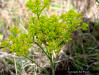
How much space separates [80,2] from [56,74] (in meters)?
1.19

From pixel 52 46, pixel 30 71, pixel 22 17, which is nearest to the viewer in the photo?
pixel 52 46

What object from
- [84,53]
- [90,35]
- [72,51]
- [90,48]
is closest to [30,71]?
[72,51]

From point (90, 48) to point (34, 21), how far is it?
1032 mm

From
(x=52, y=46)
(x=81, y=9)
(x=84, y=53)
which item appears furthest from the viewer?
(x=81, y=9)

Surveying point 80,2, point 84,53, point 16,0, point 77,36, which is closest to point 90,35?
point 77,36

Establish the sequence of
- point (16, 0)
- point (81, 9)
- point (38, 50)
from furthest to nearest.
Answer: point (16, 0), point (81, 9), point (38, 50)

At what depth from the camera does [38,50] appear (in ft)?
6.15

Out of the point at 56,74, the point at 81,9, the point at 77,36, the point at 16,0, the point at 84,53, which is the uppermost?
the point at 16,0

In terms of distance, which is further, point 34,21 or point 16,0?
point 16,0

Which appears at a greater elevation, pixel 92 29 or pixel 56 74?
pixel 92 29

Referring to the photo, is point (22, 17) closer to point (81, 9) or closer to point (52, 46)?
point (81, 9)

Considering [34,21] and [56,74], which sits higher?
[34,21]

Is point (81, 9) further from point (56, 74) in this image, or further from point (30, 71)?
point (30, 71)

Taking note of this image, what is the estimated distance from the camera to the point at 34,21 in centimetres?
106
